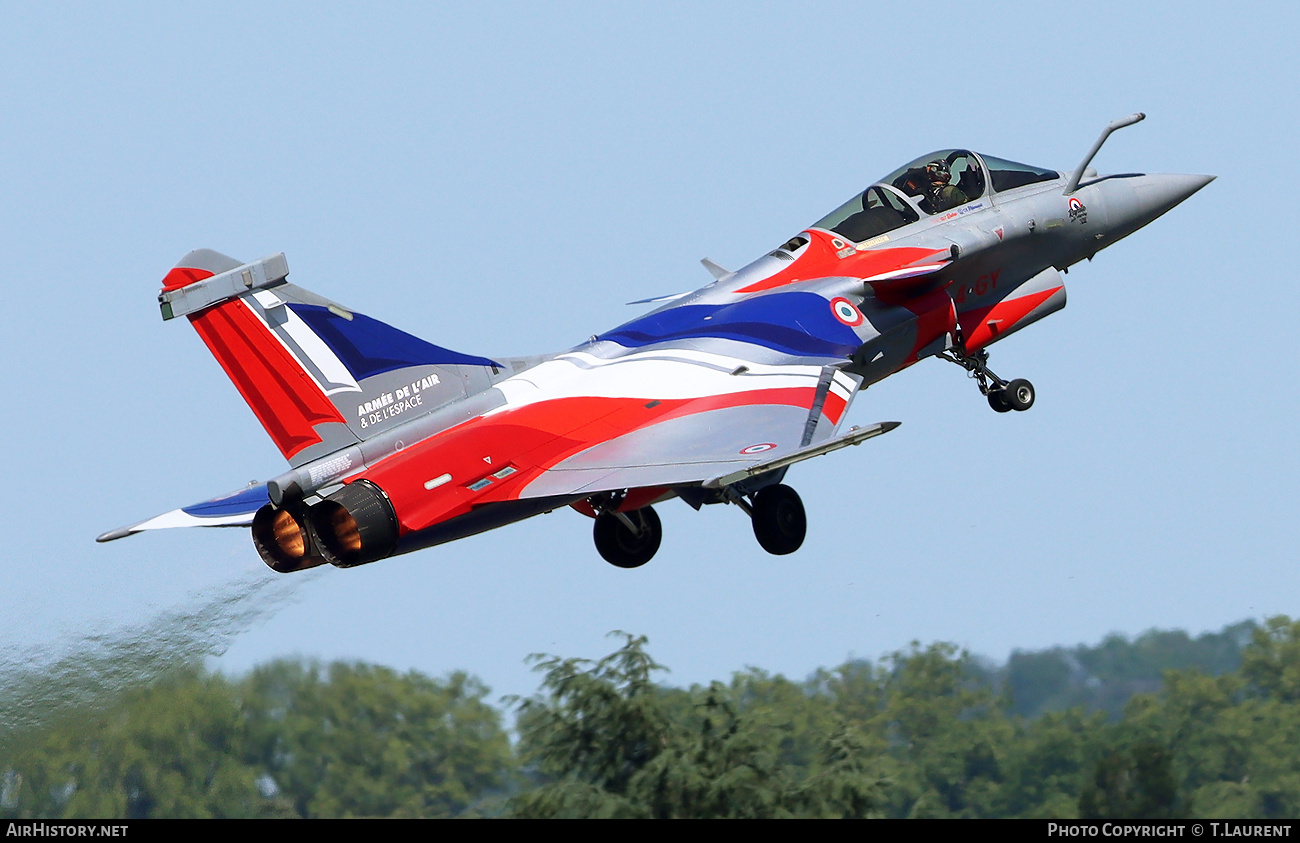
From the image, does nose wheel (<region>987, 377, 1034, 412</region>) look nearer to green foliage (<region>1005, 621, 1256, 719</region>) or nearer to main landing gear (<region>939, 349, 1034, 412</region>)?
main landing gear (<region>939, 349, 1034, 412</region>)

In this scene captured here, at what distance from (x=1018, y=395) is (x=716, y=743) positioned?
211 inches

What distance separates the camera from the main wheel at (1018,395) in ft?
66.7

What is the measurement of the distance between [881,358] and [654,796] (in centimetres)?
557

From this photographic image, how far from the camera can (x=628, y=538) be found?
19000 mm

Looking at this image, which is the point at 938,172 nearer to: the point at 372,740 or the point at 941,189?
the point at 941,189

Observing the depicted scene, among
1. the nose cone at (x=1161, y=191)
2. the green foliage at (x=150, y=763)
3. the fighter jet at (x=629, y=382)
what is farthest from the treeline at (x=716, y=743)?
the nose cone at (x=1161, y=191)

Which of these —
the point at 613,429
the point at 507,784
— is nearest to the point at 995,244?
the point at 613,429

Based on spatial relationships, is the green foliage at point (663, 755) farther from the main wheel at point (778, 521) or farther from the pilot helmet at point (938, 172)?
the pilot helmet at point (938, 172)

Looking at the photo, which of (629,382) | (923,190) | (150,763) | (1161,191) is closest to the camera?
(629,382)

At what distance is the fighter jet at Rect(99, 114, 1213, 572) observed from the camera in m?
15.9

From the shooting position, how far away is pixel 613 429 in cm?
1706

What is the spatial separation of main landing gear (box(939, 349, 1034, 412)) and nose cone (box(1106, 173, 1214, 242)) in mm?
2366

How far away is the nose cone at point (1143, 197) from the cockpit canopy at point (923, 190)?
1108 mm

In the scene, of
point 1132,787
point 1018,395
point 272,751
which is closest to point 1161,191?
point 1018,395
